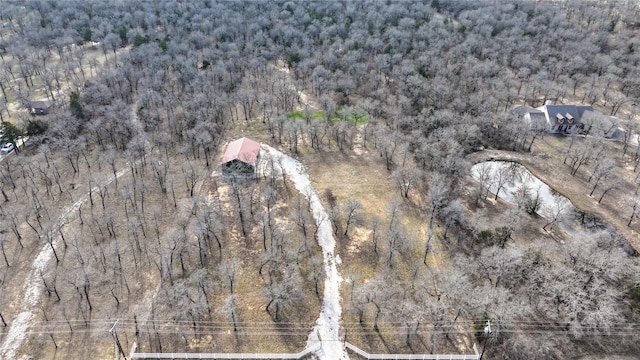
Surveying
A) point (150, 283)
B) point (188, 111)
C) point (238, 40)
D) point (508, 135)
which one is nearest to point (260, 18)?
point (238, 40)

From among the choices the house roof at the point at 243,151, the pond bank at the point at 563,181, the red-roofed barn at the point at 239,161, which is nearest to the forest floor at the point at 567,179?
the pond bank at the point at 563,181

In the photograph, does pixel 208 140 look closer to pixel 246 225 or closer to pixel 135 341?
pixel 246 225

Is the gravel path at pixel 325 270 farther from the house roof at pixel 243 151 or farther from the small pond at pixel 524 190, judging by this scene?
the small pond at pixel 524 190

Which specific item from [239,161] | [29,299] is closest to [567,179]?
[239,161]

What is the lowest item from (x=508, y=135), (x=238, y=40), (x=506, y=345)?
(x=506, y=345)

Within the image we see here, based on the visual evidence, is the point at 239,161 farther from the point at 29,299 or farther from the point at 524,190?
the point at 524,190

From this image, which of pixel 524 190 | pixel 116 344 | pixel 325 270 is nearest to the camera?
pixel 116 344
